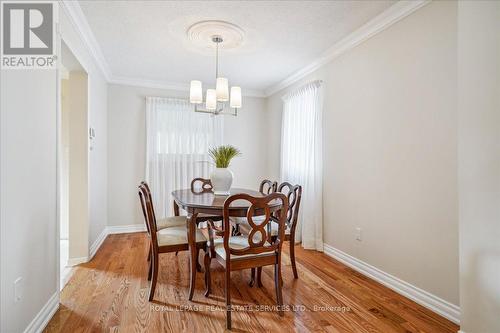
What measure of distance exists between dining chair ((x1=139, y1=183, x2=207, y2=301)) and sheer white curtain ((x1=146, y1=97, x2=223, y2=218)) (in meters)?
2.25

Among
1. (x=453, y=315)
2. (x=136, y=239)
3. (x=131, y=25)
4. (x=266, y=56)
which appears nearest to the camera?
(x=453, y=315)

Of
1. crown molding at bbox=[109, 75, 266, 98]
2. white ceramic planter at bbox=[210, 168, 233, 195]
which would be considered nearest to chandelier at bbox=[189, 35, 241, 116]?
white ceramic planter at bbox=[210, 168, 233, 195]

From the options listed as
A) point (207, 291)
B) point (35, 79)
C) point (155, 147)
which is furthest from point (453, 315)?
point (155, 147)

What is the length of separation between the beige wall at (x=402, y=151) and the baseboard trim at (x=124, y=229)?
122 inches

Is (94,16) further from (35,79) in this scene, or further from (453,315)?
(453,315)

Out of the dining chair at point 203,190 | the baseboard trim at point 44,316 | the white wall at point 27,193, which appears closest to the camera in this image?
the white wall at point 27,193

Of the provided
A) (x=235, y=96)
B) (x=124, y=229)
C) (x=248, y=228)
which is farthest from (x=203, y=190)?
(x=124, y=229)

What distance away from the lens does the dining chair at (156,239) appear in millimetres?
2240

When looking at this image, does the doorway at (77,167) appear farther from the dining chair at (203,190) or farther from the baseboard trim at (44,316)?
the dining chair at (203,190)

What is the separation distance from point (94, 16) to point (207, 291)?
271 centimetres

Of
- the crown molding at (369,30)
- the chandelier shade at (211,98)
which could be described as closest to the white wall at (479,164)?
the crown molding at (369,30)

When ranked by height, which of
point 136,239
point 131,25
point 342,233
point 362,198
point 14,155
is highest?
point 131,25

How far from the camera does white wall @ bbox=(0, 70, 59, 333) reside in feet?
4.80

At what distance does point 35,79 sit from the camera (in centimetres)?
180
